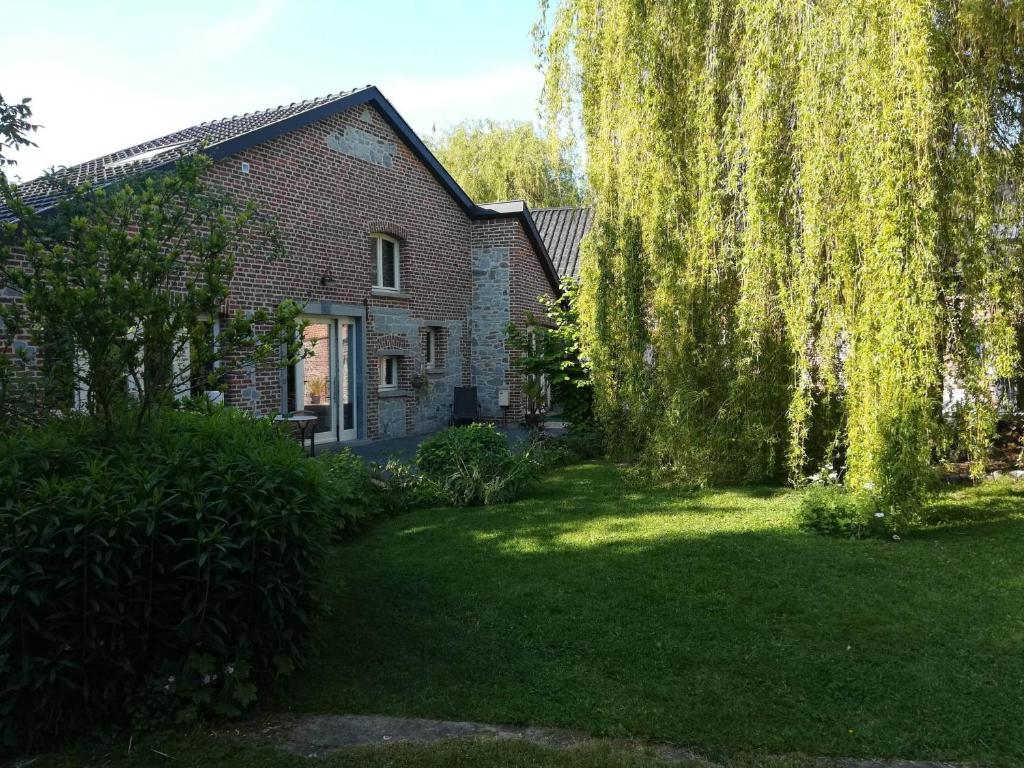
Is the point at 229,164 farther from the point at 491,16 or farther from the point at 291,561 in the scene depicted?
the point at 291,561

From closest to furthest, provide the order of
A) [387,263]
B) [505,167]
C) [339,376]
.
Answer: [339,376]
[387,263]
[505,167]

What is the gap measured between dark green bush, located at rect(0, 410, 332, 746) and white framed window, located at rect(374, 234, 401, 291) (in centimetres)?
1002

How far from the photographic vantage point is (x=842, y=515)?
640 cm

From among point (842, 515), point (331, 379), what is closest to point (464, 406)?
point (331, 379)

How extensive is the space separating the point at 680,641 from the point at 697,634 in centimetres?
15

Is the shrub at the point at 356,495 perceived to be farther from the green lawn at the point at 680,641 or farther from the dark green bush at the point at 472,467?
the dark green bush at the point at 472,467

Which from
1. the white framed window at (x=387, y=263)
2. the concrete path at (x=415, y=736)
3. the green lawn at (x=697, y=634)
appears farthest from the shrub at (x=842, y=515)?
Result: the white framed window at (x=387, y=263)

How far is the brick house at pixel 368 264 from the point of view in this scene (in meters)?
10.8

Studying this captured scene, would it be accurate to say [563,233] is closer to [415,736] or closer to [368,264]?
[368,264]

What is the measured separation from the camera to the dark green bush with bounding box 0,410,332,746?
304 cm

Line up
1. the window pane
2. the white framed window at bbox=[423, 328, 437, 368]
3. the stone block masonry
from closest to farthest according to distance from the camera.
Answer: the window pane, the white framed window at bbox=[423, 328, 437, 368], the stone block masonry

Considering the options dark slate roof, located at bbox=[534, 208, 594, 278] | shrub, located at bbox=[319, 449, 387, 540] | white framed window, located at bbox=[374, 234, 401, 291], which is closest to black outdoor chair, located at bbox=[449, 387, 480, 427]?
white framed window, located at bbox=[374, 234, 401, 291]

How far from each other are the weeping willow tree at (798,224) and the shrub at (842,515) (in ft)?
0.73

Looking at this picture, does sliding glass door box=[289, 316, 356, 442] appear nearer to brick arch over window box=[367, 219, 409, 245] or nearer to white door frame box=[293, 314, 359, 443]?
white door frame box=[293, 314, 359, 443]
